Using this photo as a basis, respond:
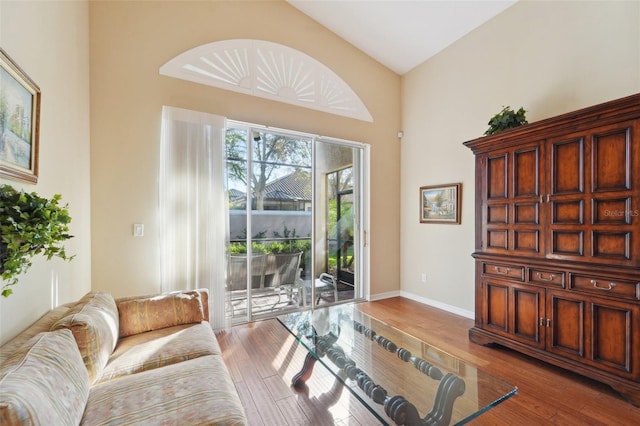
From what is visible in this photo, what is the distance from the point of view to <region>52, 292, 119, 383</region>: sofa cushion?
1.55 meters

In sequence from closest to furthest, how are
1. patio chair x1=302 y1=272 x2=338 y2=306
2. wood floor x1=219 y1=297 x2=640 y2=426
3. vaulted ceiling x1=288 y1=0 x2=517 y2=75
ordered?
1. wood floor x1=219 y1=297 x2=640 y2=426
2. vaulted ceiling x1=288 y1=0 x2=517 y2=75
3. patio chair x1=302 y1=272 x2=338 y2=306

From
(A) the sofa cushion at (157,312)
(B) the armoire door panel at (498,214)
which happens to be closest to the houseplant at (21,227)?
(A) the sofa cushion at (157,312)

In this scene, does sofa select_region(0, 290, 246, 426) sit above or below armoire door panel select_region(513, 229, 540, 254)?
below

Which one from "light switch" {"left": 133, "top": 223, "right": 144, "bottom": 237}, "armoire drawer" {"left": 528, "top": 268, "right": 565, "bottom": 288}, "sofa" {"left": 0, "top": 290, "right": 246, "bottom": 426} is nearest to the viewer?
"sofa" {"left": 0, "top": 290, "right": 246, "bottom": 426}

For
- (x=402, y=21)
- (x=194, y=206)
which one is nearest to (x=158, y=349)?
(x=194, y=206)

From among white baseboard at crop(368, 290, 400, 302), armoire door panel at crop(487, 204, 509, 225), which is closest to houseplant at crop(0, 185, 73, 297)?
armoire door panel at crop(487, 204, 509, 225)

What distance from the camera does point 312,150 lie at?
13.4ft

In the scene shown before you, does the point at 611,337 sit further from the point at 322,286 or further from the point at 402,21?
the point at 402,21

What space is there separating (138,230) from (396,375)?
283 centimetres

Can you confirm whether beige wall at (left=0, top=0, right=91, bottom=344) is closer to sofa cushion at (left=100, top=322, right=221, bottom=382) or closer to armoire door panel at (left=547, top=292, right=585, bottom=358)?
sofa cushion at (left=100, top=322, right=221, bottom=382)

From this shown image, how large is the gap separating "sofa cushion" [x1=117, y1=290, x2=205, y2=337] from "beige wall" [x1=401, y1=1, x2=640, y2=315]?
3307 millimetres

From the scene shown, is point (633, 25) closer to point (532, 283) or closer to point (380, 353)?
point (532, 283)

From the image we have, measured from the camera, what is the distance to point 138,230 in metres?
2.99

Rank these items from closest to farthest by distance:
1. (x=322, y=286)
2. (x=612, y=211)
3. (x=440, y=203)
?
(x=612, y=211) → (x=440, y=203) → (x=322, y=286)
